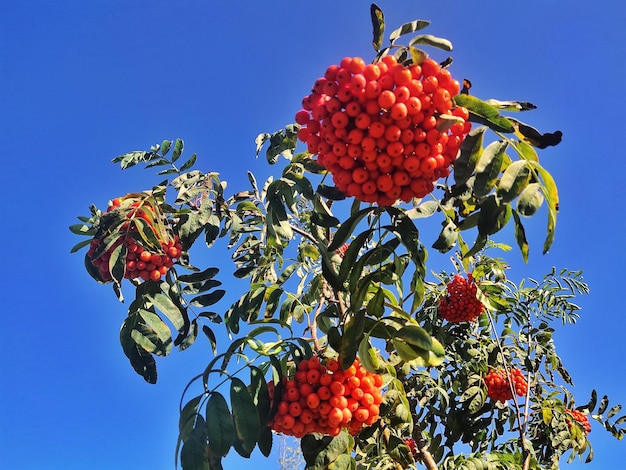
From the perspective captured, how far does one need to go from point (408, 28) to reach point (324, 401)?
1.70 m

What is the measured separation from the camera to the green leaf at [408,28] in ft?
7.12

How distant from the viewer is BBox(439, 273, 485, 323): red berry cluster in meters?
4.43

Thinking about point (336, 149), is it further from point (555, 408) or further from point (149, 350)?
point (555, 408)

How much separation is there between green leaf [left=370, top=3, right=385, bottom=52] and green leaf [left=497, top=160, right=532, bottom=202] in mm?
763

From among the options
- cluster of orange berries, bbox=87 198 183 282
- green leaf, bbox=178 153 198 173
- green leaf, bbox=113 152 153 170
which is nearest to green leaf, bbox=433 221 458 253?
cluster of orange berries, bbox=87 198 183 282

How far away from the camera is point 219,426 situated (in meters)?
2.17

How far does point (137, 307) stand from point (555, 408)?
3997mm

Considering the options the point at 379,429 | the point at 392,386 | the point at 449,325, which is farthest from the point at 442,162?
the point at 449,325

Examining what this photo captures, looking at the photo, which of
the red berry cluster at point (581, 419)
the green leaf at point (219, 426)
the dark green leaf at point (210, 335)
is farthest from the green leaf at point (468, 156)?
the red berry cluster at point (581, 419)

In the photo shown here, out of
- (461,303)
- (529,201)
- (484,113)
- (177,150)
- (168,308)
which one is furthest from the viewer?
(461,303)

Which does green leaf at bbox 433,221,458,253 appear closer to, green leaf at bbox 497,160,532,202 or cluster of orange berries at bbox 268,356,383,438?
green leaf at bbox 497,160,532,202

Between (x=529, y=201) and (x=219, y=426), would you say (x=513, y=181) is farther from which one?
(x=219, y=426)

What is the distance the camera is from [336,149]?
2051mm

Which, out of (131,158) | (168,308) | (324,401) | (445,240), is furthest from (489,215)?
(131,158)
